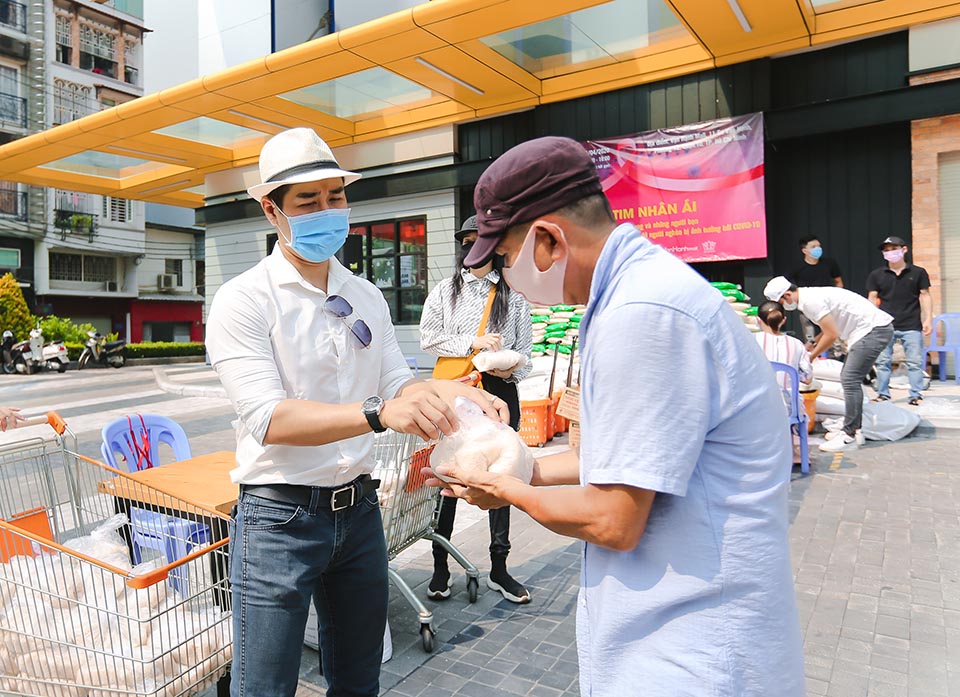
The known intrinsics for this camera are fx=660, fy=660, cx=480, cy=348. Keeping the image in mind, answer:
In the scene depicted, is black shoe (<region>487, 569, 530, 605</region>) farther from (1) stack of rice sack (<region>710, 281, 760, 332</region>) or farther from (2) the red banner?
(2) the red banner

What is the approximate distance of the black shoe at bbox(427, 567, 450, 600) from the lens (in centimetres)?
370

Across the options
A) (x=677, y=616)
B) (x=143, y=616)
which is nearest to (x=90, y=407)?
(x=143, y=616)

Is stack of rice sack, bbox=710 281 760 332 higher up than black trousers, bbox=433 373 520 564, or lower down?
higher up

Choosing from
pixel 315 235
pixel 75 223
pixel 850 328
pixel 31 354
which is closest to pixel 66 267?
pixel 75 223

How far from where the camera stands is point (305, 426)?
167cm

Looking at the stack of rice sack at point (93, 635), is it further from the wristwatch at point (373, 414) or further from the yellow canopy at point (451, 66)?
the yellow canopy at point (451, 66)

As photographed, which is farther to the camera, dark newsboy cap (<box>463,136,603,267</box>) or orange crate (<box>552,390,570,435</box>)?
orange crate (<box>552,390,570,435</box>)

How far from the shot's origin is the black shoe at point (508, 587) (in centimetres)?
366

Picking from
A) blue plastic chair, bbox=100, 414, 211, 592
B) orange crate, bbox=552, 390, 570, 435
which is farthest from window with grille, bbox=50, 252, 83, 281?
blue plastic chair, bbox=100, 414, 211, 592

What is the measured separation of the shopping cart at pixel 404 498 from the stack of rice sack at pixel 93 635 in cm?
104

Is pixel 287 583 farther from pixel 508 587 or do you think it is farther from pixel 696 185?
pixel 696 185

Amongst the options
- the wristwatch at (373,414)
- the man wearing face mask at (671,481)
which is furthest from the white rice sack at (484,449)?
the man wearing face mask at (671,481)

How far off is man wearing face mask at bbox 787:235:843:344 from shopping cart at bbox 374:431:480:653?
7669 mm

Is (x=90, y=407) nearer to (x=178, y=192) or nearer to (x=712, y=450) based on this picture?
(x=178, y=192)
